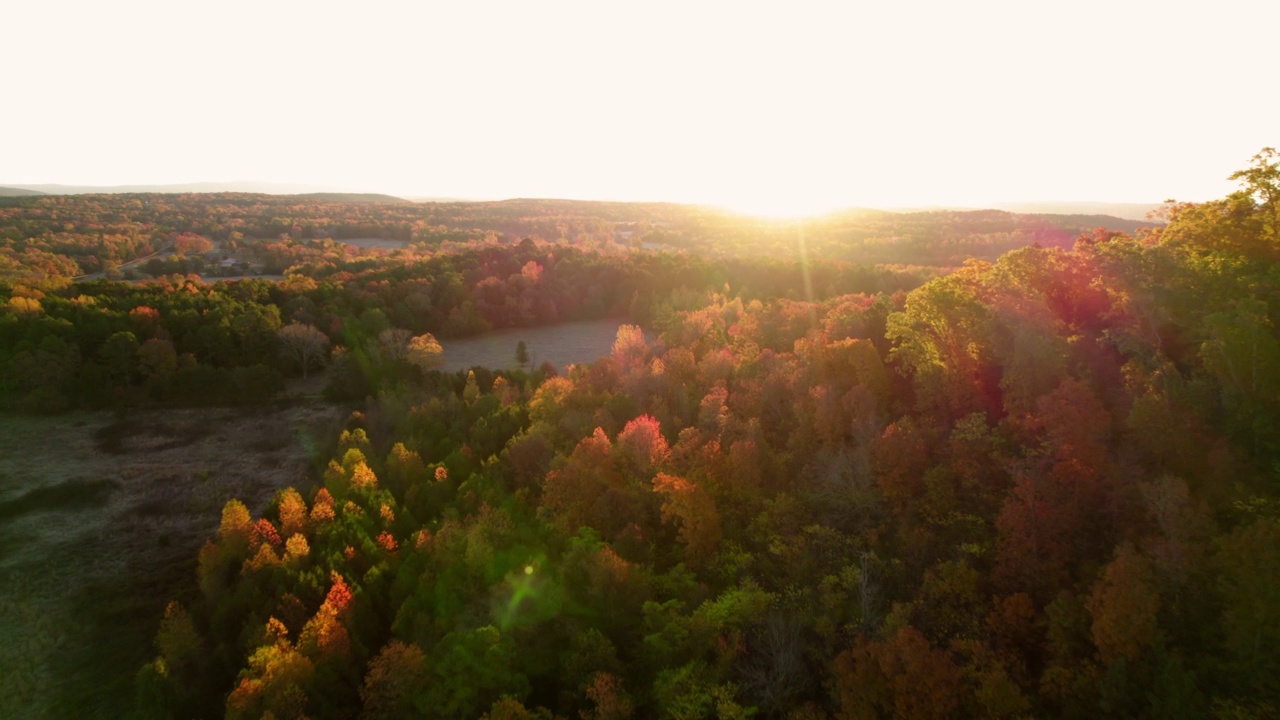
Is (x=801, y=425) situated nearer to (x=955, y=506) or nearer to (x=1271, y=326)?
(x=955, y=506)

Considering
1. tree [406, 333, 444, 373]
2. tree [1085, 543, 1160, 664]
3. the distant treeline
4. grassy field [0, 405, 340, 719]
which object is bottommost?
grassy field [0, 405, 340, 719]

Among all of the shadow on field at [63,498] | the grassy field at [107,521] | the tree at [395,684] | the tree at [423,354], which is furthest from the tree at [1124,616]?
the shadow on field at [63,498]

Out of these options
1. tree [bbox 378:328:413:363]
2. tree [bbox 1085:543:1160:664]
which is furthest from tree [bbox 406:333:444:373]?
tree [bbox 1085:543:1160:664]

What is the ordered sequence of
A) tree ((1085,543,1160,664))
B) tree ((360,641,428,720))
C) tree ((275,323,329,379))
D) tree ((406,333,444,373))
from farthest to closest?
tree ((275,323,329,379)), tree ((406,333,444,373)), tree ((360,641,428,720)), tree ((1085,543,1160,664))

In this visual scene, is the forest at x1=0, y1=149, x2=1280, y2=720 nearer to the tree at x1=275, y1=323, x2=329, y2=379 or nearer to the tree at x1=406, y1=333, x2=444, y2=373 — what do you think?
the tree at x1=406, y1=333, x2=444, y2=373

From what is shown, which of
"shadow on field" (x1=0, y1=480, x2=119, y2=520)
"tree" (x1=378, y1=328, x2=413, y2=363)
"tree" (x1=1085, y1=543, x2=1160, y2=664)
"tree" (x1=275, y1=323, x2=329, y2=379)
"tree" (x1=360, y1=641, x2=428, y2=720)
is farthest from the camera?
"tree" (x1=275, y1=323, x2=329, y2=379)

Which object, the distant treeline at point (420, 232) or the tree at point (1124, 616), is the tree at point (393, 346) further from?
the tree at point (1124, 616)

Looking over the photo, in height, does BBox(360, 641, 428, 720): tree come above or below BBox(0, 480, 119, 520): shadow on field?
above

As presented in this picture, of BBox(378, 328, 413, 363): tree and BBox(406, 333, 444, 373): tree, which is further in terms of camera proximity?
BBox(378, 328, 413, 363): tree
